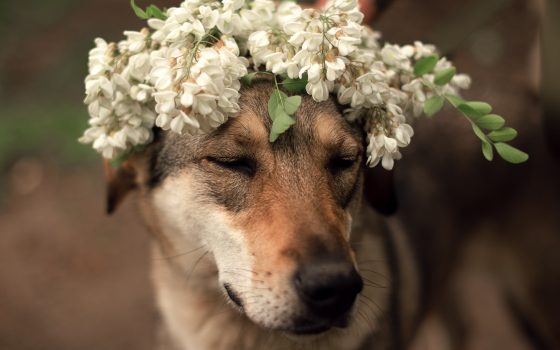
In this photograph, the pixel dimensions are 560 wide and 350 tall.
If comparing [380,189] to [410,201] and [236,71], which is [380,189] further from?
[236,71]

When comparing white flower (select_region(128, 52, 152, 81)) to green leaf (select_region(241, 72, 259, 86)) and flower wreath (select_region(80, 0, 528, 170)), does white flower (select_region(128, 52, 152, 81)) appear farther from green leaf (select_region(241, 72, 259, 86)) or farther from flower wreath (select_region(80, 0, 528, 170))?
green leaf (select_region(241, 72, 259, 86))

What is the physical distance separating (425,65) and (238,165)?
30.5 inches

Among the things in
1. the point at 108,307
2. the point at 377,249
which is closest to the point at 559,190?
the point at 377,249

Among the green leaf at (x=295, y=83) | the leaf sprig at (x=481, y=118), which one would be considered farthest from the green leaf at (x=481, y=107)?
the green leaf at (x=295, y=83)

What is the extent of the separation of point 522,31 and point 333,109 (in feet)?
19.5

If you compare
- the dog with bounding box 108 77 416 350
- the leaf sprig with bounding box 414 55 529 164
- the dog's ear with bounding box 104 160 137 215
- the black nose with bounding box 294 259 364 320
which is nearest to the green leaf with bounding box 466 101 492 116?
the leaf sprig with bounding box 414 55 529 164

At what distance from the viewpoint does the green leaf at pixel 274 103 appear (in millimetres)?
2348

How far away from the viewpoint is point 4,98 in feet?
22.6

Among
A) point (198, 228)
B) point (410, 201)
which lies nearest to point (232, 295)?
point (198, 228)

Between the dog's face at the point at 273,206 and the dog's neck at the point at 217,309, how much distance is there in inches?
7.6

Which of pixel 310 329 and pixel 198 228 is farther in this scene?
pixel 198 228

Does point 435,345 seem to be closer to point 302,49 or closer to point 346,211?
point 346,211

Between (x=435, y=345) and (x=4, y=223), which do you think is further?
(x=4, y=223)

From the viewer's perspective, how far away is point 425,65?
100 inches
